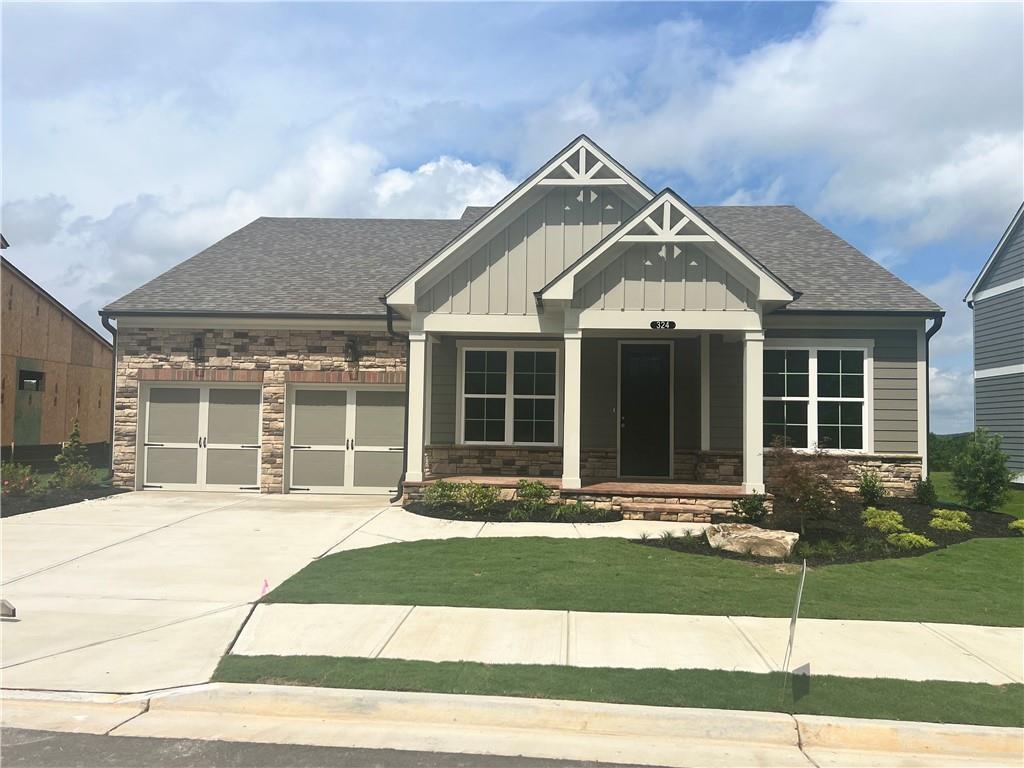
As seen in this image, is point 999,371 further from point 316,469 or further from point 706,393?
point 316,469

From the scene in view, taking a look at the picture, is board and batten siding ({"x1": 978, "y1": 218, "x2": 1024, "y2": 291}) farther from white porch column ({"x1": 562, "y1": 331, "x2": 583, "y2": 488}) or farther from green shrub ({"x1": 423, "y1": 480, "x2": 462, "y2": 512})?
green shrub ({"x1": 423, "y1": 480, "x2": 462, "y2": 512})

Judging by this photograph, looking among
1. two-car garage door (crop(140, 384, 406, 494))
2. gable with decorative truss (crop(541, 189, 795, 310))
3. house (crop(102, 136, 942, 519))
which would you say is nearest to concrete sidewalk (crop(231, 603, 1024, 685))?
house (crop(102, 136, 942, 519))

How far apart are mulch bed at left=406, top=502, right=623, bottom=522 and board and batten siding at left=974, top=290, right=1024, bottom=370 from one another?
15154 mm

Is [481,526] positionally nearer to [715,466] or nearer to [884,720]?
[715,466]

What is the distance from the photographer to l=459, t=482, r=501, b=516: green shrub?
457 inches

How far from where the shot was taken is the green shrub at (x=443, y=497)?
11789mm

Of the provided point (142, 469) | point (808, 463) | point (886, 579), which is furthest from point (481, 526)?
point (142, 469)

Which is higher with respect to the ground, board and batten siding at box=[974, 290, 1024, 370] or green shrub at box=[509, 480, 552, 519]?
board and batten siding at box=[974, 290, 1024, 370]

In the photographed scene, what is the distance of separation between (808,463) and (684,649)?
490 cm

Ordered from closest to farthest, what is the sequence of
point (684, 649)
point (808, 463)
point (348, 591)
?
point (684, 649), point (348, 591), point (808, 463)

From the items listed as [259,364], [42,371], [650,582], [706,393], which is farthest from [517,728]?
[42,371]

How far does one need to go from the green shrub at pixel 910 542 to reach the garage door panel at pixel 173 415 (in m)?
12.8

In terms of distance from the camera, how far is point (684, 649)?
589 centimetres

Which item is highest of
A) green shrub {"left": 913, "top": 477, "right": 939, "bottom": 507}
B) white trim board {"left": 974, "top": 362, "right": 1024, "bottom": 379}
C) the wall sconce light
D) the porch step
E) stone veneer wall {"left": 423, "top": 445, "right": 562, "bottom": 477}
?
white trim board {"left": 974, "top": 362, "right": 1024, "bottom": 379}
